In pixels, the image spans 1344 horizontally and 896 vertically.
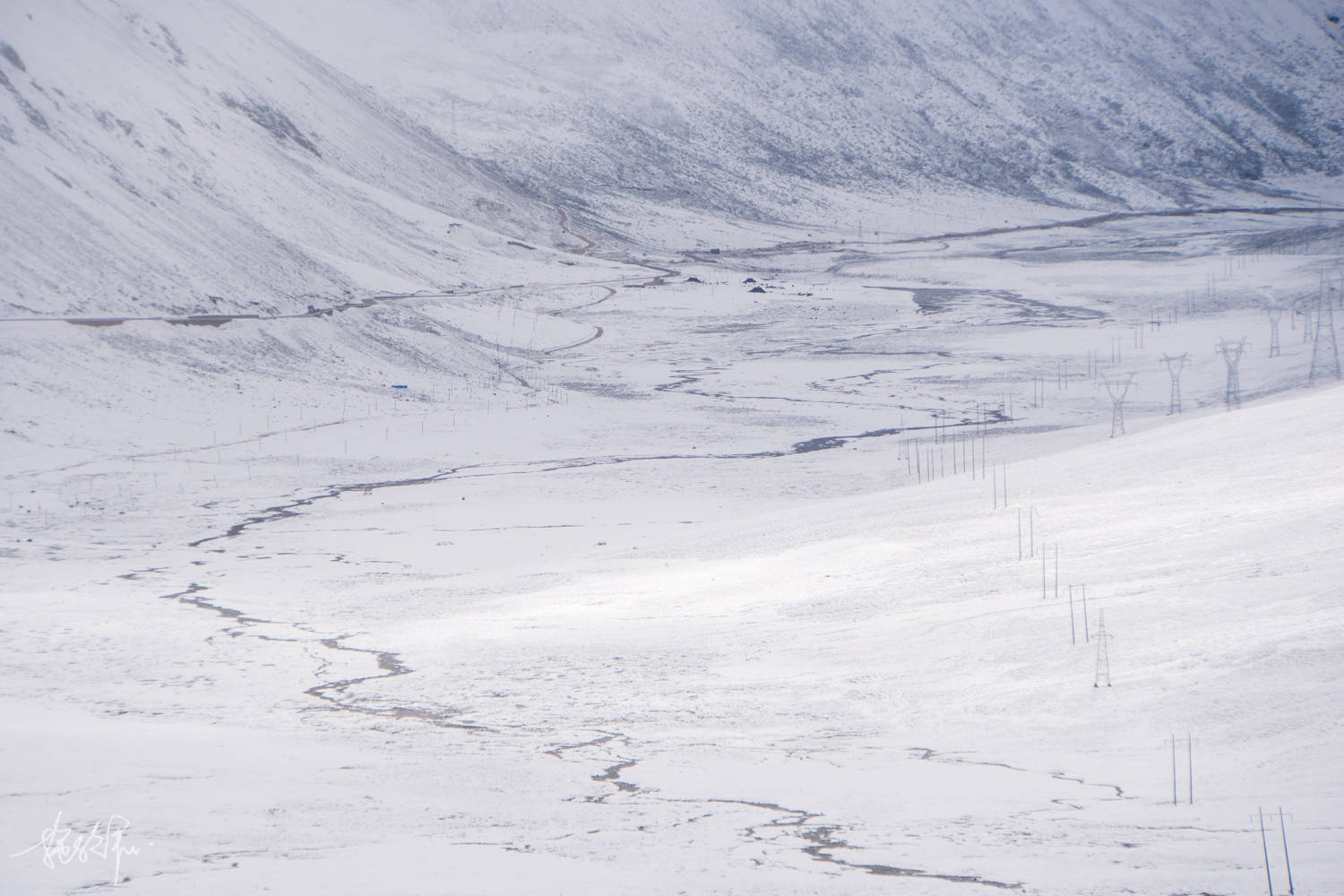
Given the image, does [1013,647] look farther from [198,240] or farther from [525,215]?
[525,215]

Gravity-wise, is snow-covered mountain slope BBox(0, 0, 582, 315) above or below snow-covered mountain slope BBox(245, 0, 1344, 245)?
below

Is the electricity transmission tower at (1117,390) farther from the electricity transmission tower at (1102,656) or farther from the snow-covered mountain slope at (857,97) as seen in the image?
the snow-covered mountain slope at (857,97)

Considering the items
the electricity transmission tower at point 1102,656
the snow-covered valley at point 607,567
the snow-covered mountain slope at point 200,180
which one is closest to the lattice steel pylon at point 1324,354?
the snow-covered valley at point 607,567

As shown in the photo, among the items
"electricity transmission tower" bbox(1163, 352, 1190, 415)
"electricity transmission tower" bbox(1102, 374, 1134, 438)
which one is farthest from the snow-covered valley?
"electricity transmission tower" bbox(1163, 352, 1190, 415)

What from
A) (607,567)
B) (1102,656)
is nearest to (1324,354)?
(607,567)

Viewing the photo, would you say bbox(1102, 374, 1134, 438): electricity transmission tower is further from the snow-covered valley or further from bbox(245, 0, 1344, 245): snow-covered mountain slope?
bbox(245, 0, 1344, 245): snow-covered mountain slope

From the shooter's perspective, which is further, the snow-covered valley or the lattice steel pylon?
the lattice steel pylon
